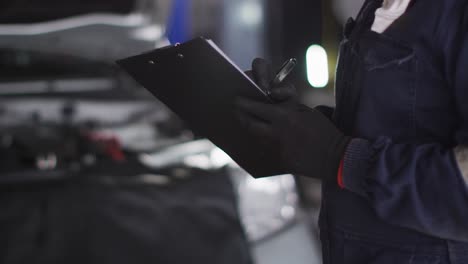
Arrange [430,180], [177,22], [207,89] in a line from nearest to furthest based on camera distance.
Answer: [430,180] < [207,89] < [177,22]

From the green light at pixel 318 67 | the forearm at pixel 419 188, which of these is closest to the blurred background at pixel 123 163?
the green light at pixel 318 67

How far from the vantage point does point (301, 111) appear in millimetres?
636

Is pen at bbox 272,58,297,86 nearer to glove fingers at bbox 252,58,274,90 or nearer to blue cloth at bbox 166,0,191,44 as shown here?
glove fingers at bbox 252,58,274,90

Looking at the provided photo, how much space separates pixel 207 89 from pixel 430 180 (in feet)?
0.89

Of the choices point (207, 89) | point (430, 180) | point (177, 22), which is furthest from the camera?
point (177, 22)

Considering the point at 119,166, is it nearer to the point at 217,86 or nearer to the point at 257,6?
the point at 217,86

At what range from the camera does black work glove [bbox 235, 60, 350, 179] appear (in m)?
0.62

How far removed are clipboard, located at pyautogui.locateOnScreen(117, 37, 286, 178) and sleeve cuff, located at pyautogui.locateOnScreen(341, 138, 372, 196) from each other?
0.29 ft

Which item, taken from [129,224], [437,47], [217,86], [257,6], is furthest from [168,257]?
[257,6]

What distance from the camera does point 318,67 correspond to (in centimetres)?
75

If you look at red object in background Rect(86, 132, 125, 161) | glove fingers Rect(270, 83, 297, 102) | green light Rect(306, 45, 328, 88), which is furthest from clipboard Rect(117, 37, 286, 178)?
red object in background Rect(86, 132, 125, 161)

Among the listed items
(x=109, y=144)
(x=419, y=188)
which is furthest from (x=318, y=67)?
(x=109, y=144)

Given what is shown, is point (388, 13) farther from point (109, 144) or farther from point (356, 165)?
point (109, 144)

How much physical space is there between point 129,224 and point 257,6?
456 cm
